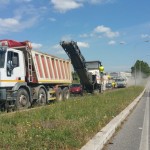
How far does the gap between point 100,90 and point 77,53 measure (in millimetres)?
9957

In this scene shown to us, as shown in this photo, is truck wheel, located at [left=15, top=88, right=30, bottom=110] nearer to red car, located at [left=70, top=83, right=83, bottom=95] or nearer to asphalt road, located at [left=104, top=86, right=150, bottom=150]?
asphalt road, located at [left=104, top=86, right=150, bottom=150]

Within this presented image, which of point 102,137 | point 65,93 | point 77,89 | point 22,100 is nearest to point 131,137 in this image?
point 102,137

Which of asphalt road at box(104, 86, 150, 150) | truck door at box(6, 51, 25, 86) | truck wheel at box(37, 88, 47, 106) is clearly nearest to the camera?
asphalt road at box(104, 86, 150, 150)

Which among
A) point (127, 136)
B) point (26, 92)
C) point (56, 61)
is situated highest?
point (56, 61)

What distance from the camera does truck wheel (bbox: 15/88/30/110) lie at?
17552mm

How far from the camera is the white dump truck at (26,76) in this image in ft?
55.8

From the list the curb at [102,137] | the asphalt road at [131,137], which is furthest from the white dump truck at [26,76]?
the curb at [102,137]

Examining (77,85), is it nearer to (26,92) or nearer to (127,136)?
(26,92)

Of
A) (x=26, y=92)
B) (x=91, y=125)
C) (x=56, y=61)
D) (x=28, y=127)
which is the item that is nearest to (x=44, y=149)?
(x=28, y=127)

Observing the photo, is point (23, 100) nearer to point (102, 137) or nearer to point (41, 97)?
point (41, 97)

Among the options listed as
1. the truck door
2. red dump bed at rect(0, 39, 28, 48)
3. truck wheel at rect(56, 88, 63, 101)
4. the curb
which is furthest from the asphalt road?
truck wheel at rect(56, 88, 63, 101)

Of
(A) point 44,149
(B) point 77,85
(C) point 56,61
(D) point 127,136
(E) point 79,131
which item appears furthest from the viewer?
(B) point 77,85

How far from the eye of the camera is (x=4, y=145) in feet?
24.7

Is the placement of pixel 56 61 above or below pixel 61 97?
above
